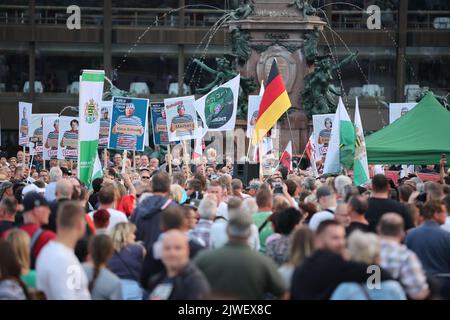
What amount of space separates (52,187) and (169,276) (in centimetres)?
656

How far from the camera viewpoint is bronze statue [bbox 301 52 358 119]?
33.0m

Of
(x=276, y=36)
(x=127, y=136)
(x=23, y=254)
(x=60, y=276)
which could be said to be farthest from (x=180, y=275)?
(x=276, y=36)

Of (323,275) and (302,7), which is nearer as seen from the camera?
(323,275)

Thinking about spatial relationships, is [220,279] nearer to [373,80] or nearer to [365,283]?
[365,283]

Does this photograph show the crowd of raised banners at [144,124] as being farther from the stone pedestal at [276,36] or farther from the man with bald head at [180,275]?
the man with bald head at [180,275]

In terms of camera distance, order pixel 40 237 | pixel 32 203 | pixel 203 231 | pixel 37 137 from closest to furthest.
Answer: pixel 40 237, pixel 32 203, pixel 203 231, pixel 37 137

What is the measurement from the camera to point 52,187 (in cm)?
1658

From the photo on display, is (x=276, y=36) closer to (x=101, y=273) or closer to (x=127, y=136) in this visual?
(x=127, y=136)

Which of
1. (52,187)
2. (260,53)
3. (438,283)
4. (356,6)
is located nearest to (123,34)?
(356,6)

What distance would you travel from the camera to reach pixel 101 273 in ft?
35.8

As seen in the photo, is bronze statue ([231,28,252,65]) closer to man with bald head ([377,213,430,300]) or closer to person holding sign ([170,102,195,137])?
person holding sign ([170,102,195,137])

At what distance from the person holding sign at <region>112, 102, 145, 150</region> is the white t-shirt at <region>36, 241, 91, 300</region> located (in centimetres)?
1229

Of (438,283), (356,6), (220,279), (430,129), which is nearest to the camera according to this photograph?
(220,279)

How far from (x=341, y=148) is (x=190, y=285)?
1208 cm
